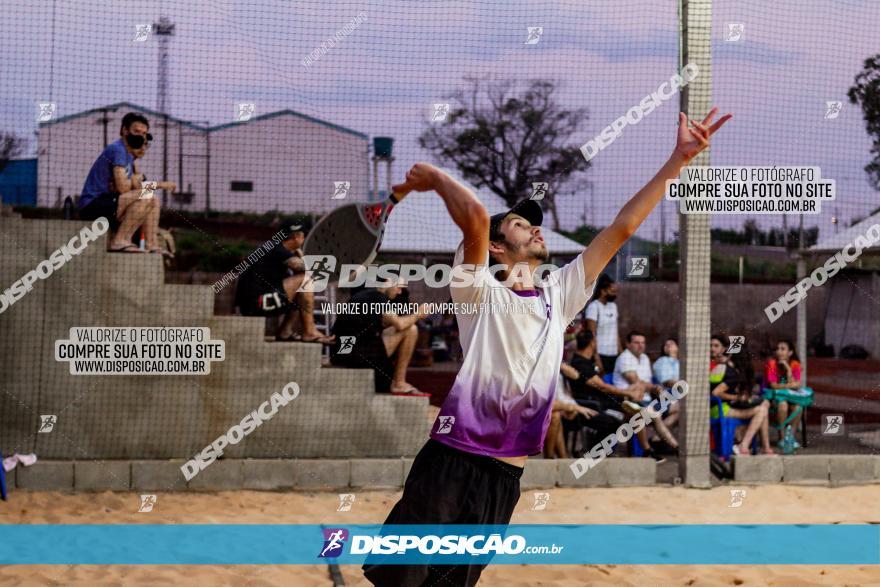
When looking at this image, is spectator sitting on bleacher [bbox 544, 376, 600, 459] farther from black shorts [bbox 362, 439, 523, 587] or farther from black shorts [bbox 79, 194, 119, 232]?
black shorts [bbox 362, 439, 523, 587]

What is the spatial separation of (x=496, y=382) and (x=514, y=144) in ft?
28.9

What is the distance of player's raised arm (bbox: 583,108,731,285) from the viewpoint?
3480 mm

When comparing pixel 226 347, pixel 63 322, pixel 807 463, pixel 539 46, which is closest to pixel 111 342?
pixel 63 322

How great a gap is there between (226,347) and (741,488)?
14.4 ft

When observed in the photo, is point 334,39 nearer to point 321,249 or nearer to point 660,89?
point 321,249

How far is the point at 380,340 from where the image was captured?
8.26m

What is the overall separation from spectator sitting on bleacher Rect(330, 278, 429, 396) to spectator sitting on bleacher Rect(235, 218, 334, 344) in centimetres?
20

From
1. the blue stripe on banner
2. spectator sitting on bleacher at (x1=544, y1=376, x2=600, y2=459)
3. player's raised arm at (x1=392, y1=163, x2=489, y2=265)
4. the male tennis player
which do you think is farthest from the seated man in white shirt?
player's raised arm at (x1=392, y1=163, x2=489, y2=265)

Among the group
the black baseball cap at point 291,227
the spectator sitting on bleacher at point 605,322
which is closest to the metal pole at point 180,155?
the black baseball cap at point 291,227

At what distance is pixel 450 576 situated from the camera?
136 inches

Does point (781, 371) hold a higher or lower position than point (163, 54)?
lower

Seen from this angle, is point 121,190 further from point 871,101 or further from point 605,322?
point 871,101

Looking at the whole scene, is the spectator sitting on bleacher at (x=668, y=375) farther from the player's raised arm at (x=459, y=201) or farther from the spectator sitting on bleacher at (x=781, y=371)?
the player's raised arm at (x=459, y=201)

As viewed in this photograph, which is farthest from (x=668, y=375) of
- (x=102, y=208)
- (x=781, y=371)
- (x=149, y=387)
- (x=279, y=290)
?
(x=102, y=208)
